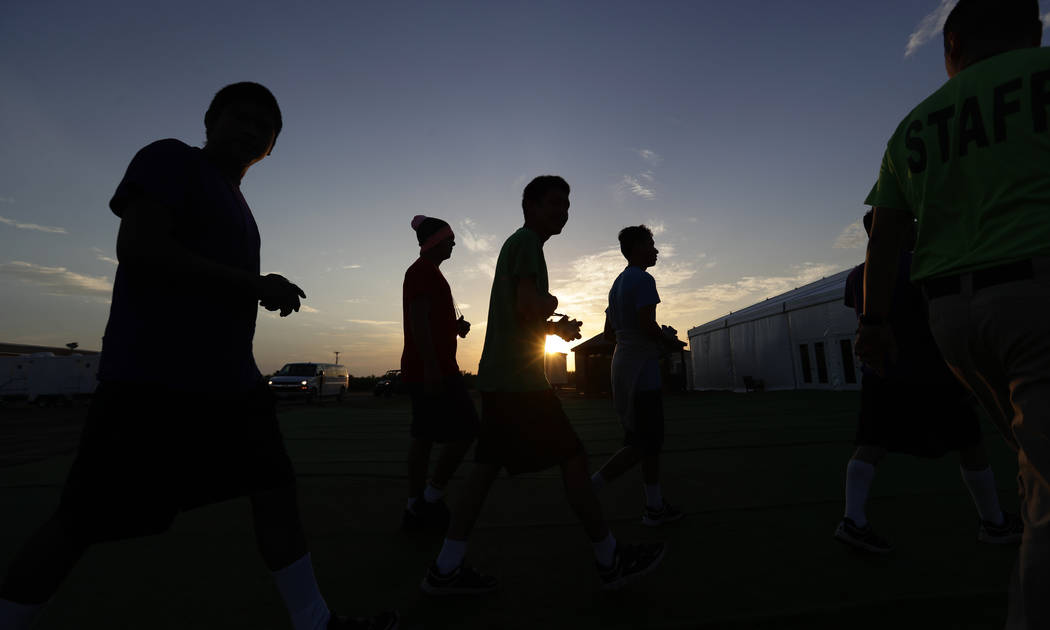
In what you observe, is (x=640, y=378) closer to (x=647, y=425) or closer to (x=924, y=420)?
(x=647, y=425)

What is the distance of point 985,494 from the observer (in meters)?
2.21

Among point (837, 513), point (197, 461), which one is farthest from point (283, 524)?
point (837, 513)

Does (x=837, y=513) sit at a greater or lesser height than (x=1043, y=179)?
lesser

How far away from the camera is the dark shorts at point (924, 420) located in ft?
7.30

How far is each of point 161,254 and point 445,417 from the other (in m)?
1.70

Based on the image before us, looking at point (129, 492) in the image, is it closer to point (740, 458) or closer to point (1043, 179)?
point (1043, 179)

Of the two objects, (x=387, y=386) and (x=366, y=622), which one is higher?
(x=387, y=386)

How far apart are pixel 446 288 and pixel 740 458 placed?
3.32m

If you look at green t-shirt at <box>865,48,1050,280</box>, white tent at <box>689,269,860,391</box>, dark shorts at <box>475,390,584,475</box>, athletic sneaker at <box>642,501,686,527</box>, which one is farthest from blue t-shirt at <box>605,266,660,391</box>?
white tent at <box>689,269,860,391</box>

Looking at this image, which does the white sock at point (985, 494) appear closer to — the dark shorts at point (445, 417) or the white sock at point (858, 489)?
the white sock at point (858, 489)

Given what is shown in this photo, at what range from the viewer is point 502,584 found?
1.95 meters

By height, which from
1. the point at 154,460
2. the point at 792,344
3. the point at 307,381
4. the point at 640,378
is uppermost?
the point at 792,344

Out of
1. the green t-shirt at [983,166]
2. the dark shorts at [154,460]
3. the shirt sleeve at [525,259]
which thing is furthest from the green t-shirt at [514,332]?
the green t-shirt at [983,166]

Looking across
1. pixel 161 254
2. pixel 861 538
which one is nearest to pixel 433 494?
pixel 161 254
